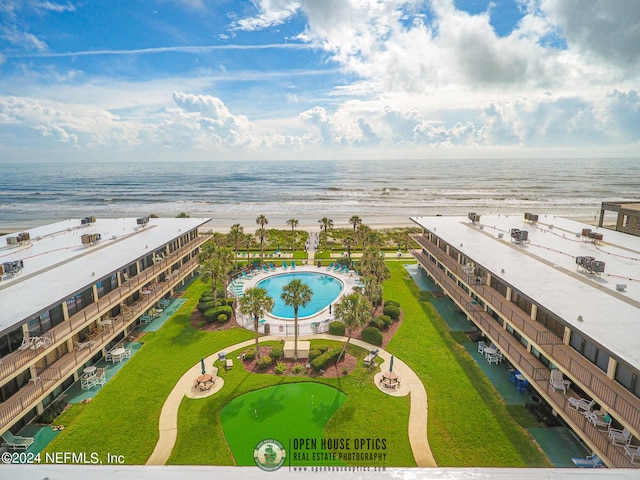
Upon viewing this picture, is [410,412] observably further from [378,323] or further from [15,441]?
[15,441]

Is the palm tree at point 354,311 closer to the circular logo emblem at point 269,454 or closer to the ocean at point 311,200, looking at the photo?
the circular logo emblem at point 269,454

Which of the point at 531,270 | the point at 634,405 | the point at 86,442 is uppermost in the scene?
the point at 531,270

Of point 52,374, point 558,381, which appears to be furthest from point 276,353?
point 558,381

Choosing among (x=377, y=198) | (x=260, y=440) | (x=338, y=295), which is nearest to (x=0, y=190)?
(x=377, y=198)

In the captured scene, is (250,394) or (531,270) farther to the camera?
(531,270)

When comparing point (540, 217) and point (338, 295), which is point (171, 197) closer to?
point (338, 295)

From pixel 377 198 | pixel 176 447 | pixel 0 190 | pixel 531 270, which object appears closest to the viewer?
pixel 176 447
